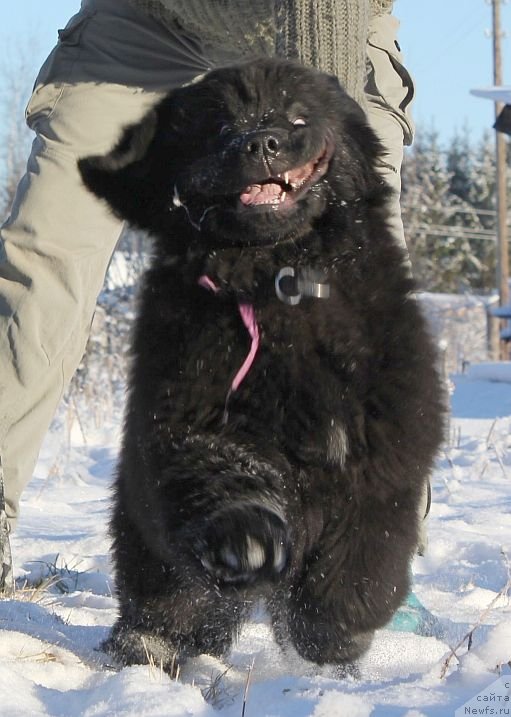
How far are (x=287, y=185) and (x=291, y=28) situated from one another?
53 cm

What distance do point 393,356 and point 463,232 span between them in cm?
4224

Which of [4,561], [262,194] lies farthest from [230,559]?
[4,561]

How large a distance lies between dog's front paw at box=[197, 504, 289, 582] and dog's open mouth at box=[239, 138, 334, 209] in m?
0.81

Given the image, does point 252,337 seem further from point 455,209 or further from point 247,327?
point 455,209

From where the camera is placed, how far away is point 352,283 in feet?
8.61

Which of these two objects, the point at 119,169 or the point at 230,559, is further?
the point at 119,169

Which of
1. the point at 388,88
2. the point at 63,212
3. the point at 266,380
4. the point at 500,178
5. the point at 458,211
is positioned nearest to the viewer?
the point at 266,380

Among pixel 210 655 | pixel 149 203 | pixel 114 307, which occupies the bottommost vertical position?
pixel 114 307

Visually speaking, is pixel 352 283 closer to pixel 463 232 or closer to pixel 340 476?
pixel 340 476

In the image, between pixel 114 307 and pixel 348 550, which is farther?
pixel 114 307

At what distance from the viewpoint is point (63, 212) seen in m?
3.16

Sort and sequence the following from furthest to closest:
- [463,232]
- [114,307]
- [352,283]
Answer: [463,232], [114,307], [352,283]

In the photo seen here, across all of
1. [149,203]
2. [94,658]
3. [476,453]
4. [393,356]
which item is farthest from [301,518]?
[476,453]

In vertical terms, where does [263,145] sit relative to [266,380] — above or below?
above
